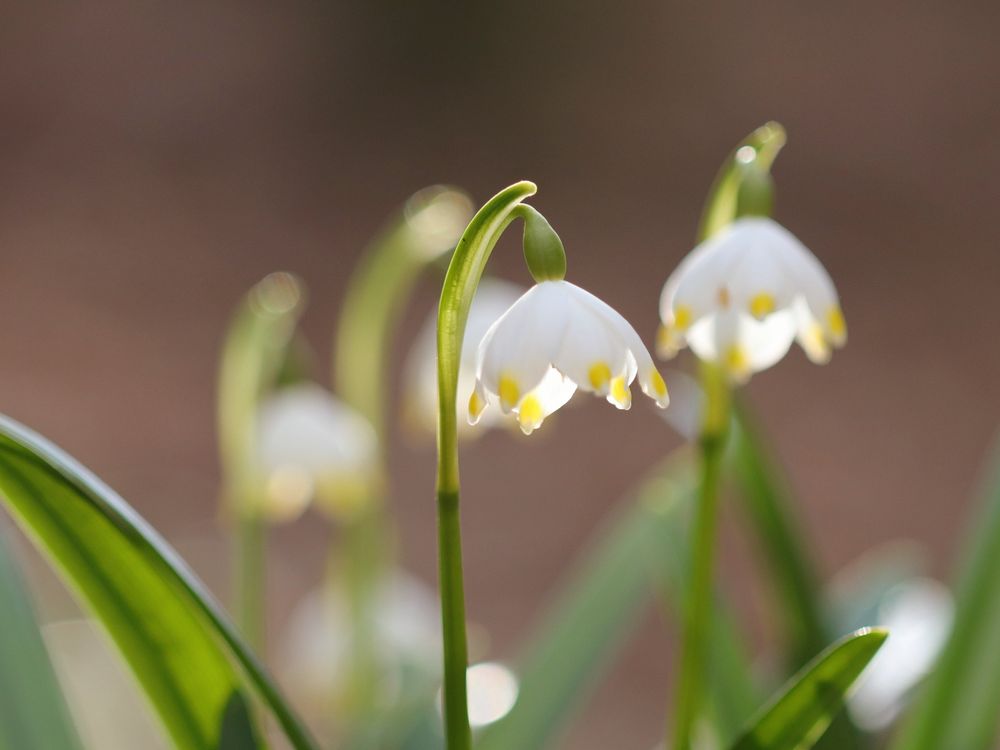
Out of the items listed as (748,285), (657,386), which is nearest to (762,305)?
(748,285)

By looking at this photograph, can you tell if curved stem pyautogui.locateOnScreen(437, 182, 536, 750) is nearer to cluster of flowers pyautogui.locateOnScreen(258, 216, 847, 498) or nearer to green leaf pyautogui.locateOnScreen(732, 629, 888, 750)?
cluster of flowers pyautogui.locateOnScreen(258, 216, 847, 498)

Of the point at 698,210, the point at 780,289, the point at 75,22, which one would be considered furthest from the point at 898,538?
the point at 75,22

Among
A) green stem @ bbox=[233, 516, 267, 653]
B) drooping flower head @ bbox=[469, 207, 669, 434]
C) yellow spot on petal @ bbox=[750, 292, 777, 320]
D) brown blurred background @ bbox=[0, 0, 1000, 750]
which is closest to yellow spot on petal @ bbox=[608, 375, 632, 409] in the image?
drooping flower head @ bbox=[469, 207, 669, 434]

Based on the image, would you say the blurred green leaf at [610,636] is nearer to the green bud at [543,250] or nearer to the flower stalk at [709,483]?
the flower stalk at [709,483]

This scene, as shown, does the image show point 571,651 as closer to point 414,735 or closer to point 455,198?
point 414,735

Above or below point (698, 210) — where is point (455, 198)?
below
